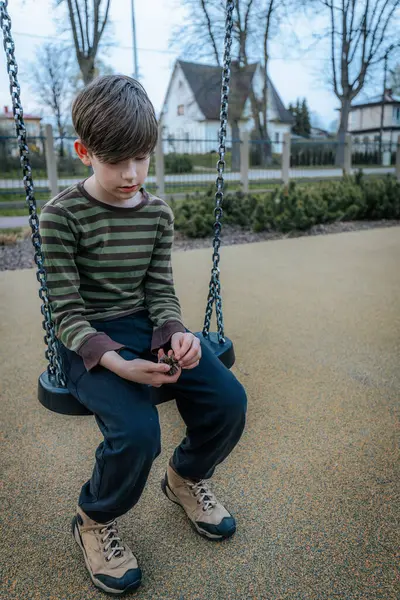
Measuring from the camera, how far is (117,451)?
3.72 ft

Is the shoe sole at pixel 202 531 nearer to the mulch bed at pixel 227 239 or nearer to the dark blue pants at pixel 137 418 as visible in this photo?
the dark blue pants at pixel 137 418

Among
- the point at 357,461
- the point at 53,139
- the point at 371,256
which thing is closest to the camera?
the point at 357,461

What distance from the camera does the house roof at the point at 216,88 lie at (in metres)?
19.7

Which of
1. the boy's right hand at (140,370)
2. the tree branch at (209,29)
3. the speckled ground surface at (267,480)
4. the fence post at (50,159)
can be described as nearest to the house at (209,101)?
the tree branch at (209,29)

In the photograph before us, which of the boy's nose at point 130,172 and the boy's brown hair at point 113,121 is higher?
the boy's brown hair at point 113,121

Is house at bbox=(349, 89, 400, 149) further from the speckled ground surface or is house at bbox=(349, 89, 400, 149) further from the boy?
the boy

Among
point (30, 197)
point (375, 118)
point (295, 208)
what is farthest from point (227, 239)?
point (375, 118)

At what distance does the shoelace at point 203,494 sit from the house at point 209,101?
1911 cm

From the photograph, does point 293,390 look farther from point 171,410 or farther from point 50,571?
point 50,571

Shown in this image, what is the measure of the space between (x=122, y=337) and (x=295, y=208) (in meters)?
5.34

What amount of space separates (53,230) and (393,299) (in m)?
2.83

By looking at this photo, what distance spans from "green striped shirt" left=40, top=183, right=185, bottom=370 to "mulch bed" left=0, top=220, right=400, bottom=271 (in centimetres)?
361

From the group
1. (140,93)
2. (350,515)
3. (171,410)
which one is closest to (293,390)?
(171,410)

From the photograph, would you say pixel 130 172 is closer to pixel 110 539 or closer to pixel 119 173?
pixel 119 173
